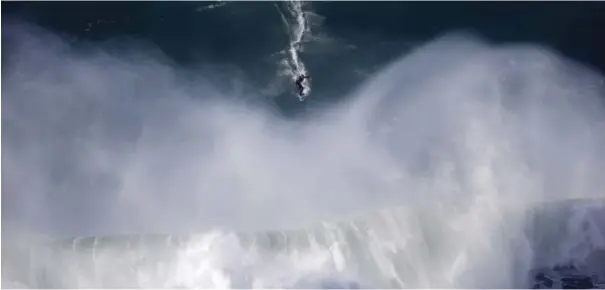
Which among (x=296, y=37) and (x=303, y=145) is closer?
(x=303, y=145)

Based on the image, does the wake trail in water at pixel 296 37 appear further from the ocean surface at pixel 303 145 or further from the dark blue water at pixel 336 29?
the dark blue water at pixel 336 29

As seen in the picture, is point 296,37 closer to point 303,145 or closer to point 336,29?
point 336,29

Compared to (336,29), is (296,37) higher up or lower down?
lower down

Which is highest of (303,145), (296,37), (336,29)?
(336,29)

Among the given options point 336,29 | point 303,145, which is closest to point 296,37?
point 336,29

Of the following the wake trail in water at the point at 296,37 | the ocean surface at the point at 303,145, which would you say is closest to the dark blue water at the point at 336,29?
the ocean surface at the point at 303,145
